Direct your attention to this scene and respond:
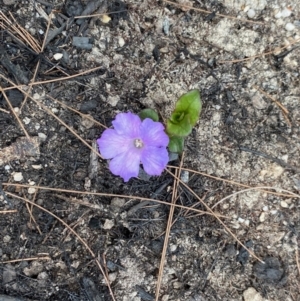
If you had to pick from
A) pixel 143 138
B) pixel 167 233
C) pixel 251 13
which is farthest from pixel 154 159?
pixel 251 13

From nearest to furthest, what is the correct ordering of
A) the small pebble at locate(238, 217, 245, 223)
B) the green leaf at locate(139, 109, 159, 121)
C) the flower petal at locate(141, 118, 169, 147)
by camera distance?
the flower petal at locate(141, 118, 169, 147)
the green leaf at locate(139, 109, 159, 121)
the small pebble at locate(238, 217, 245, 223)

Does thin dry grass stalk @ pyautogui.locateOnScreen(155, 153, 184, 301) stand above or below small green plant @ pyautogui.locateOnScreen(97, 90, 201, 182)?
below

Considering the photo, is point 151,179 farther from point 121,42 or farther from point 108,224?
point 121,42

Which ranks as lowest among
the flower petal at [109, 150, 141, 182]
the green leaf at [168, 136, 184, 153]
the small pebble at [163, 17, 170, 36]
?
the flower petal at [109, 150, 141, 182]

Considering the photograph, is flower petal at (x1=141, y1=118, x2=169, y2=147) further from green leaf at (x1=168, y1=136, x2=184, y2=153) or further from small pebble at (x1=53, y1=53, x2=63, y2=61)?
small pebble at (x1=53, y1=53, x2=63, y2=61)

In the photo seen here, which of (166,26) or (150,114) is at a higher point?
(166,26)

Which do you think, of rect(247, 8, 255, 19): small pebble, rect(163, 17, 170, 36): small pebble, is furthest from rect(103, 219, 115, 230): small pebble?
rect(247, 8, 255, 19): small pebble

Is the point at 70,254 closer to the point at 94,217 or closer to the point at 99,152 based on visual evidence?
the point at 94,217
